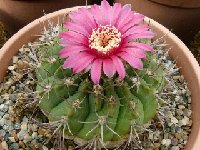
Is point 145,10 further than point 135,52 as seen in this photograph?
Yes

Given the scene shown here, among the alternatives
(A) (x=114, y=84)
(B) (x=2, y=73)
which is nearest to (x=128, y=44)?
(A) (x=114, y=84)

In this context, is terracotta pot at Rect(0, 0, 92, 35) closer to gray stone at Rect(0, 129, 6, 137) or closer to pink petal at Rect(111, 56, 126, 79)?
gray stone at Rect(0, 129, 6, 137)

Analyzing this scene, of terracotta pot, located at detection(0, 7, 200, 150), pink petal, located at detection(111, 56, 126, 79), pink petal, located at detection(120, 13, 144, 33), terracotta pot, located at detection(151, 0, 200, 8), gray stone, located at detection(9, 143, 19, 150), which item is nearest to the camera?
pink petal, located at detection(111, 56, 126, 79)

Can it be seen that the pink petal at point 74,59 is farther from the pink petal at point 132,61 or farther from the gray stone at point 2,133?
the gray stone at point 2,133

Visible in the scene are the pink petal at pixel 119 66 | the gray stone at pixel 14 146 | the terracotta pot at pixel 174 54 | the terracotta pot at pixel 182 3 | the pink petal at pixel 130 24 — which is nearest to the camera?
the pink petal at pixel 119 66

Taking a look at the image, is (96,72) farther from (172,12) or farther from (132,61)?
(172,12)

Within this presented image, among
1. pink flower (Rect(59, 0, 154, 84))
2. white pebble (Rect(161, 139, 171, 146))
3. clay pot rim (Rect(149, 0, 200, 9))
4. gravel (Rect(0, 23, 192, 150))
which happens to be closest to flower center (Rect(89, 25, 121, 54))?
pink flower (Rect(59, 0, 154, 84))

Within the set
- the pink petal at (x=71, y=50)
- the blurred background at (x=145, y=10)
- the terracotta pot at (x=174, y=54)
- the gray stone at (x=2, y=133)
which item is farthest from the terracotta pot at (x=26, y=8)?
the pink petal at (x=71, y=50)

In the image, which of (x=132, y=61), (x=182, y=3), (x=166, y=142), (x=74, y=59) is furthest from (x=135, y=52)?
(x=182, y=3)
